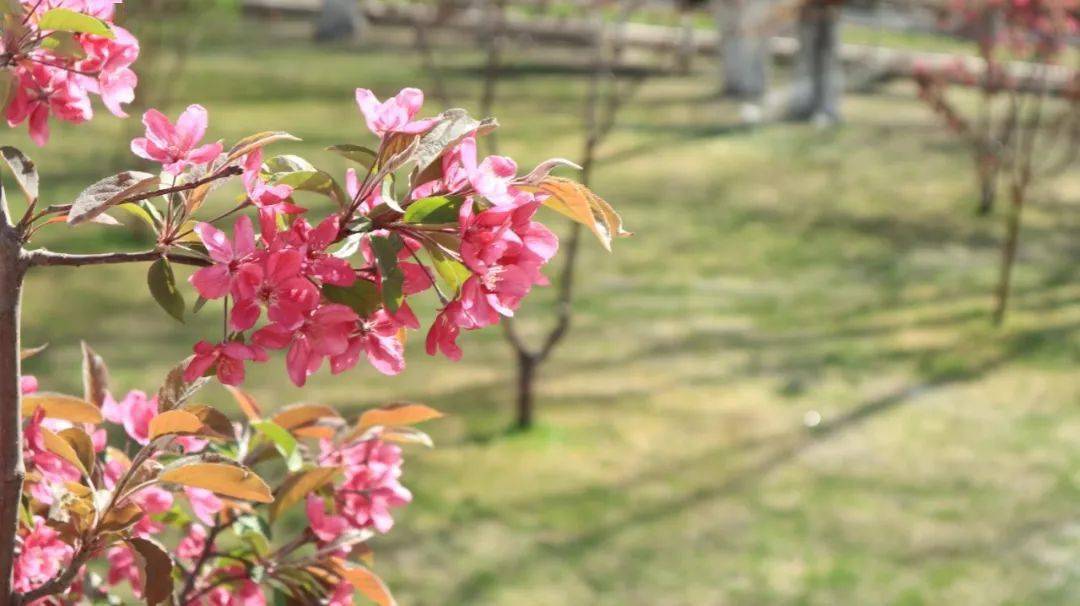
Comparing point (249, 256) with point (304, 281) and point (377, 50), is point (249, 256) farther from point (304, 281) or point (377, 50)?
point (377, 50)

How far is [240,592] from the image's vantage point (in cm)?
152

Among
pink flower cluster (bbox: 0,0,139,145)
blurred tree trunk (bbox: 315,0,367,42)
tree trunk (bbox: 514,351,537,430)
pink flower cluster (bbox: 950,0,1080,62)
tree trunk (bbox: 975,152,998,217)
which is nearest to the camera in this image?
pink flower cluster (bbox: 0,0,139,145)

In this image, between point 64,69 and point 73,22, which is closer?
point 73,22

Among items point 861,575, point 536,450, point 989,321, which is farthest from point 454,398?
point 989,321

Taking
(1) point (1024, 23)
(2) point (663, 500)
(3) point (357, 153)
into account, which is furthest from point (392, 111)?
(1) point (1024, 23)

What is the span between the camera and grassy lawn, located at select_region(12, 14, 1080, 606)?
3922 millimetres

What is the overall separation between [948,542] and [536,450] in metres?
1.28

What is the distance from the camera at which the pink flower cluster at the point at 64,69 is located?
51.5 inches

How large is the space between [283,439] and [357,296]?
0.99ft

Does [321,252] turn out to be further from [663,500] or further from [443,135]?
[663,500]

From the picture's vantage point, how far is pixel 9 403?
1220mm

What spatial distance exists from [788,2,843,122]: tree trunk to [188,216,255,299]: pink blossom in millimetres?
10072

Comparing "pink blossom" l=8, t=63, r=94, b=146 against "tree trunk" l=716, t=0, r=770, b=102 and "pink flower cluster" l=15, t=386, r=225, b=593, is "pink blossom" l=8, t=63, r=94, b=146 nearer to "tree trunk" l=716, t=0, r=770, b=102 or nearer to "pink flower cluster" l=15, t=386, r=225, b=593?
"pink flower cluster" l=15, t=386, r=225, b=593

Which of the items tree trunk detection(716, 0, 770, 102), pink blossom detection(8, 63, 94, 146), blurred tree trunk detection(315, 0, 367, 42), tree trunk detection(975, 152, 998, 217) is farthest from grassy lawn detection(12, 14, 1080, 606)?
blurred tree trunk detection(315, 0, 367, 42)
